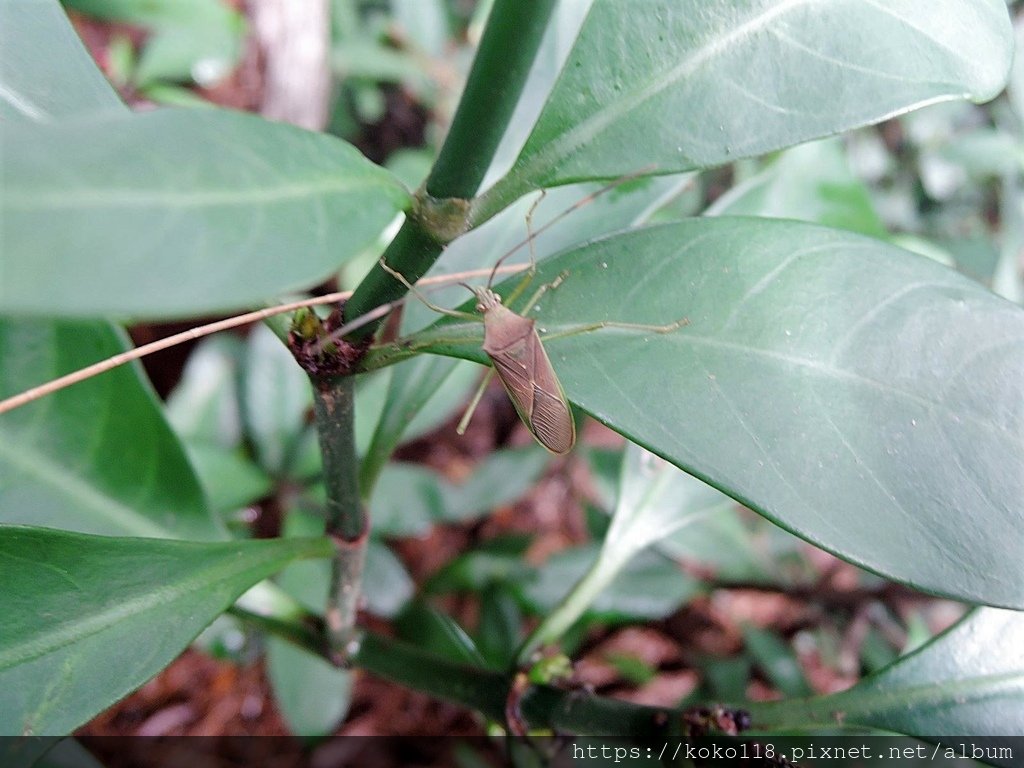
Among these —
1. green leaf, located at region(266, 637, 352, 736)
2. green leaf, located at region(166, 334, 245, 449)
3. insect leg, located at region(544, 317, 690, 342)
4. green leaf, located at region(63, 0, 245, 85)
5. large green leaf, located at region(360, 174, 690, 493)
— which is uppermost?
insect leg, located at region(544, 317, 690, 342)

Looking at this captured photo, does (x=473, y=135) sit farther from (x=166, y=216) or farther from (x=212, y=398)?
(x=212, y=398)

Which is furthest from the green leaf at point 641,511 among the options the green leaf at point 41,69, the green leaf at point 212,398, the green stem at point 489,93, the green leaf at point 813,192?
the green leaf at point 212,398

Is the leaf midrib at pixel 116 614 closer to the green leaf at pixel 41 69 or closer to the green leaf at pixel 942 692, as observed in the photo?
the green leaf at pixel 41 69

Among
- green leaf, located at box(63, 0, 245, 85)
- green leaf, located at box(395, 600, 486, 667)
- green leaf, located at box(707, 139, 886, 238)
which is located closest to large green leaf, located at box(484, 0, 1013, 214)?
green leaf, located at box(707, 139, 886, 238)

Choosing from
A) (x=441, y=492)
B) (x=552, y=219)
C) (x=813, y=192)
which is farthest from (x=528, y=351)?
(x=441, y=492)

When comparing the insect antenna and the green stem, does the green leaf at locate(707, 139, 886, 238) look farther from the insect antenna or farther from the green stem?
the green stem

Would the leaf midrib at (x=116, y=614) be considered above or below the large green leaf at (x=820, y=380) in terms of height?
below
